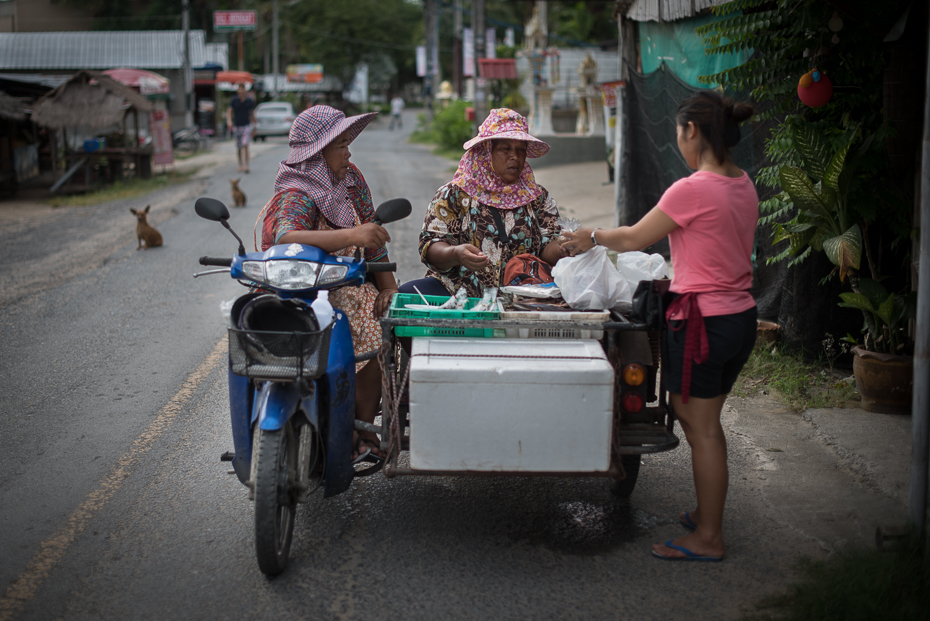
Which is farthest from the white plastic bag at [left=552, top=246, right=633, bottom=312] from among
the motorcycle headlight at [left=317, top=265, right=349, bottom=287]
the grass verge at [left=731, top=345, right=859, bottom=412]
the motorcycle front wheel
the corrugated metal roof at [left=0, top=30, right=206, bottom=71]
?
the corrugated metal roof at [left=0, top=30, right=206, bottom=71]

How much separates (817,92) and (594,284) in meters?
2.49

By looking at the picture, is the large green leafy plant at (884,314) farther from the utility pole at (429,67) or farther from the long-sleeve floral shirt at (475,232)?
the utility pole at (429,67)

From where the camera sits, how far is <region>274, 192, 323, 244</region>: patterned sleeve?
358 centimetres

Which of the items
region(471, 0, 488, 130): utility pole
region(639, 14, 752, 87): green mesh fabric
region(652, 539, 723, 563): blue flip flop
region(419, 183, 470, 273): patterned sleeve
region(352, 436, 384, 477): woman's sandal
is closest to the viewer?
region(652, 539, 723, 563): blue flip flop

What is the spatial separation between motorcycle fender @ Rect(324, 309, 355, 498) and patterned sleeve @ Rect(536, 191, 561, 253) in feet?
4.40

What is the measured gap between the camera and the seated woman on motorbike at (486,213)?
4.14 meters

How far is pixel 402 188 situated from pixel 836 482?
13.8 m

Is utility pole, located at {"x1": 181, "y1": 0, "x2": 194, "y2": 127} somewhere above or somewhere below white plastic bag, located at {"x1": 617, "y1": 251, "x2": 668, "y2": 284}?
above

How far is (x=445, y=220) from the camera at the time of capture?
4176mm

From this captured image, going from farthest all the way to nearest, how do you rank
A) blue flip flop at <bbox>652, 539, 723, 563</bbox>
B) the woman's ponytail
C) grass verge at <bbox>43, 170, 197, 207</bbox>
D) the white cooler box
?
grass verge at <bbox>43, 170, 197, 207</bbox>
blue flip flop at <bbox>652, 539, 723, 563</bbox>
the woman's ponytail
the white cooler box

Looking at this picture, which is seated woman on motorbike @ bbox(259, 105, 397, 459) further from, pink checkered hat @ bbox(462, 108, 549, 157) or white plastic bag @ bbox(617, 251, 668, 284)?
white plastic bag @ bbox(617, 251, 668, 284)

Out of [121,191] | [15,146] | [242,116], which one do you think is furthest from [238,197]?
[15,146]

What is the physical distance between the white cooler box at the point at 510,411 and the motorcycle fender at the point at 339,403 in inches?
18.1

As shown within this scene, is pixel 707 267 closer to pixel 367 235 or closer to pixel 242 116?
pixel 367 235
